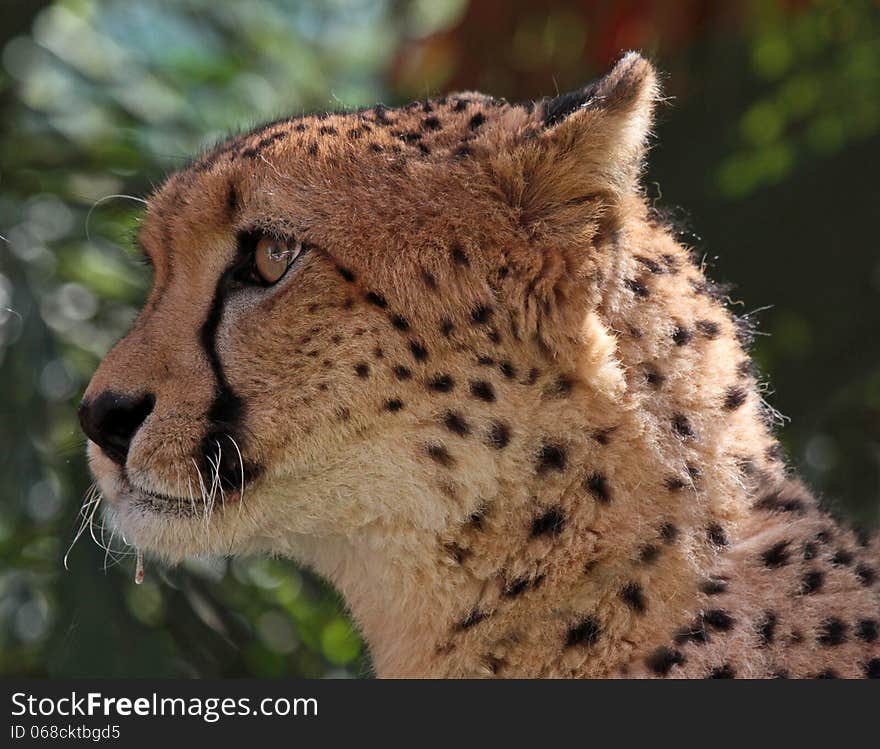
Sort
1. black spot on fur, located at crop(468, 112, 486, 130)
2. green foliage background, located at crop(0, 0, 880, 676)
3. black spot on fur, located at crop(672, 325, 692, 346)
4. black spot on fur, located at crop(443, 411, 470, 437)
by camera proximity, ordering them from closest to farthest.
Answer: black spot on fur, located at crop(443, 411, 470, 437)
black spot on fur, located at crop(672, 325, 692, 346)
black spot on fur, located at crop(468, 112, 486, 130)
green foliage background, located at crop(0, 0, 880, 676)

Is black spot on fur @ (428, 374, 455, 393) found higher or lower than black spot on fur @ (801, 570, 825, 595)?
higher

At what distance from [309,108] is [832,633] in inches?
107

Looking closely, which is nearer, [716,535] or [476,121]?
[716,535]

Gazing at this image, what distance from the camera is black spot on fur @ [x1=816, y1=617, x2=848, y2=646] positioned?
8.30ft

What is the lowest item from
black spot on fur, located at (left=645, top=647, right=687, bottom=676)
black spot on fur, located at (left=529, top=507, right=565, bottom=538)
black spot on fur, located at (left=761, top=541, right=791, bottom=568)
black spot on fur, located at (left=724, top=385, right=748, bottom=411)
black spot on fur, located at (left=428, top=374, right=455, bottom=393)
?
black spot on fur, located at (left=645, top=647, right=687, bottom=676)

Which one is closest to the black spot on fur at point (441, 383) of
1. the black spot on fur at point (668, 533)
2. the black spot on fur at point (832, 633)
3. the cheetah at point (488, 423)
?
the cheetah at point (488, 423)

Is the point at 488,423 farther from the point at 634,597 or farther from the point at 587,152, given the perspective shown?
the point at 587,152

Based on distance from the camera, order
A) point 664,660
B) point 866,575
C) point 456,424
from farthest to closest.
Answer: point 866,575 < point 456,424 < point 664,660

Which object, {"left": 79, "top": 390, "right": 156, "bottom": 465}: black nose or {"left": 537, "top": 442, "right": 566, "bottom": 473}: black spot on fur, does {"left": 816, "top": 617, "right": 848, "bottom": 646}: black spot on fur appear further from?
{"left": 79, "top": 390, "right": 156, "bottom": 465}: black nose

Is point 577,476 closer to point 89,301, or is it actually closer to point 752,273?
point 89,301

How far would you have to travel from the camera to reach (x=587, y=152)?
2.67 meters

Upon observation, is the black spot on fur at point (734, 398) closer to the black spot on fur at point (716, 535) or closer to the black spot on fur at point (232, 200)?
the black spot on fur at point (716, 535)

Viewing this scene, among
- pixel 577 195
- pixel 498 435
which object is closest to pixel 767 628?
pixel 498 435

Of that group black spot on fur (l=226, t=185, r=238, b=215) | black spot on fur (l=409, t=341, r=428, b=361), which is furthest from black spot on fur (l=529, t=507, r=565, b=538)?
black spot on fur (l=226, t=185, r=238, b=215)
